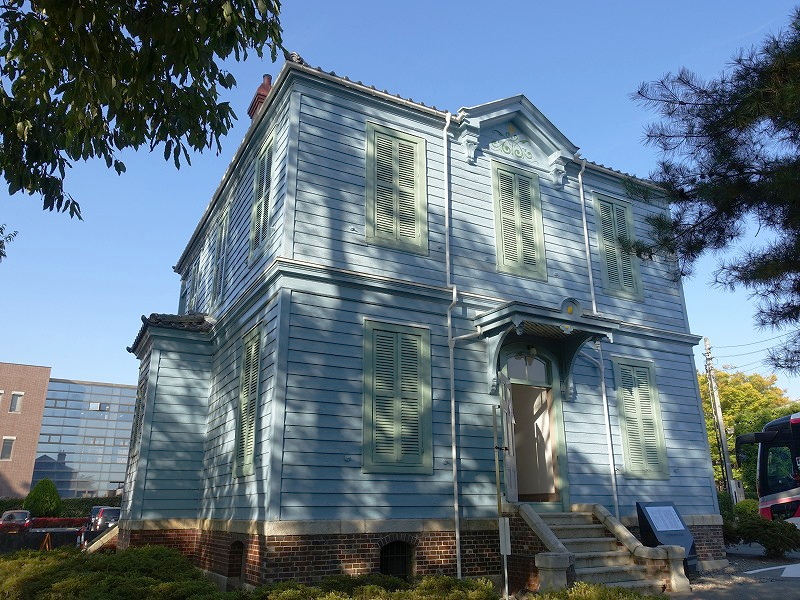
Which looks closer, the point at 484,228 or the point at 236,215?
the point at 484,228

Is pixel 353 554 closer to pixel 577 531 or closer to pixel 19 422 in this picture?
pixel 577 531

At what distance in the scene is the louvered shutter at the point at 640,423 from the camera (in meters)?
14.2

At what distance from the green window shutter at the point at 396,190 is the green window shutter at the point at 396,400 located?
73.0 inches

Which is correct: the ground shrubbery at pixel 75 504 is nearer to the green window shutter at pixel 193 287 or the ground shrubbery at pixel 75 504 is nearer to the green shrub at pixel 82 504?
the green shrub at pixel 82 504

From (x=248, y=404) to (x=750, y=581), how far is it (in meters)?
9.78

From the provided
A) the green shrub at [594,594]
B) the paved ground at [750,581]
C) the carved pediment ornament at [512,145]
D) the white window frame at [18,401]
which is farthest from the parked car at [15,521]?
the white window frame at [18,401]

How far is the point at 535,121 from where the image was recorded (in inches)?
598

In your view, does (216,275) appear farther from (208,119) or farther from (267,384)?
(208,119)

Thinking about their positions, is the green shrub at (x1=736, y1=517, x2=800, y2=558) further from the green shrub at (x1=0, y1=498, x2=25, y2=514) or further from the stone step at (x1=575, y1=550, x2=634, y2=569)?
the green shrub at (x1=0, y1=498, x2=25, y2=514)

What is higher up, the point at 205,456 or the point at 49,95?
the point at 49,95

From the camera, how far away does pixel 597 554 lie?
37.1 feet

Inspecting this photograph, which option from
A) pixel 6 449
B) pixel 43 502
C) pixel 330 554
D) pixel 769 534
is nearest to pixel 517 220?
pixel 330 554

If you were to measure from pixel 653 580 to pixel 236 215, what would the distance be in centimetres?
1158

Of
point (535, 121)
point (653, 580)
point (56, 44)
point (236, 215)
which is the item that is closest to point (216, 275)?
point (236, 215)
